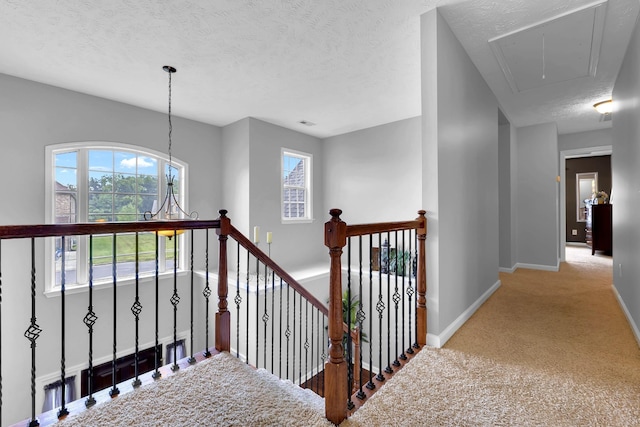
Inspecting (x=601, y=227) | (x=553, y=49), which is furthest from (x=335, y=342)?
(x=601, y=227)

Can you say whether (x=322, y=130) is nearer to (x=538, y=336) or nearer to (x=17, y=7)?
(x=17, y=7)

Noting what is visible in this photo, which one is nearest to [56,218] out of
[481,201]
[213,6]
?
[213,6]

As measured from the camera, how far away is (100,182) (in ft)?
13.3

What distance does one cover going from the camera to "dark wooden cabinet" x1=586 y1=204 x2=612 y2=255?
614 cm

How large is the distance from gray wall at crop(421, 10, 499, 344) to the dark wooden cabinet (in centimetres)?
484

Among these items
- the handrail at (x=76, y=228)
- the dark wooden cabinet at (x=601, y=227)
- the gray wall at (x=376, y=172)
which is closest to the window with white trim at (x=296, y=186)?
the gray wall at (x=376, y=172)

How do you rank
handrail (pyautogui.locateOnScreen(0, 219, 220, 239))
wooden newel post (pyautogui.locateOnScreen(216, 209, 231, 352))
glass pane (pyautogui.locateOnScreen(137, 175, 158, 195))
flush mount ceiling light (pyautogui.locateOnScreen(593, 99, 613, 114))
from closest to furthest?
1. handrail (pyautogui.locateOnScreen(0, 219, 220, 239))
2. wooden newel post (pyautogui.locateOnScreen(216, 209, 231, 352))
3. flush mount ceiling light (pyautogui.locateOnScreen(593, 99, 613, 114))
4. glass pane (pyautogui.locateOnScreen(137, 175, 158, 195))

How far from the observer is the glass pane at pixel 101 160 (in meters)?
3.97

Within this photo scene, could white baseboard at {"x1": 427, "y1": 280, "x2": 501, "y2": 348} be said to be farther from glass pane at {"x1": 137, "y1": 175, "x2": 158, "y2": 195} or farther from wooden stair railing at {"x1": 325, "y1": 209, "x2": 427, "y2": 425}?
glass pane at {"x1": 137, "y1": 175, "x2": 158, "y2": 195}

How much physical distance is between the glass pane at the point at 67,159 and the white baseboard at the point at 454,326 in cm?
458

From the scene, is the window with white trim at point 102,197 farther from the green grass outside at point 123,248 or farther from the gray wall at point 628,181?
the gray wall at point 628,181

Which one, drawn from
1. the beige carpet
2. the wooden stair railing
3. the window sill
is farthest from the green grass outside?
the wooden stair railing

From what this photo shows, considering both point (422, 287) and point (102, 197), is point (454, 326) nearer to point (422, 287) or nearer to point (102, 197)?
point (422, 287)

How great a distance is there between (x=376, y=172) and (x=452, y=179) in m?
3.08
